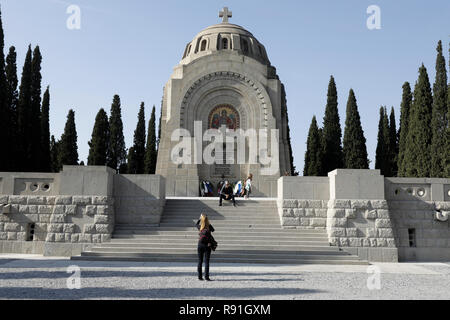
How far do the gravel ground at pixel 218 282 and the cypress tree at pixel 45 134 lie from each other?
19458 mm

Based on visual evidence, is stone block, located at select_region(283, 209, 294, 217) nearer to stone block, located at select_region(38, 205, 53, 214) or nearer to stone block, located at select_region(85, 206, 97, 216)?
stone block, located at select_region(85, 206, 97, 216)

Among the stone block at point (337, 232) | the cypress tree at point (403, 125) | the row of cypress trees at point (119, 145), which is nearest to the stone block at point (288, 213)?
the stone block at point (337, 232)

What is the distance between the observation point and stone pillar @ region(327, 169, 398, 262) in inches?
584

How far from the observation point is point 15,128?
29375 mm

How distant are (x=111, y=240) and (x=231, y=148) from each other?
1404 centimetres

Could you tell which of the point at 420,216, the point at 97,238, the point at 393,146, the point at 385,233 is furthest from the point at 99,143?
the point at 420,216

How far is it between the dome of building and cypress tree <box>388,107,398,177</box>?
1627 centimetres

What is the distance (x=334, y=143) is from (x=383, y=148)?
19.4ft

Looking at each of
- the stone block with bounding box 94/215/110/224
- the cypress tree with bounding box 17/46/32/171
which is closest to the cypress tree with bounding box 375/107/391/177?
the cypress tree with bounding box 17/46/32/171

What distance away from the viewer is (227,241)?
14.8 metres

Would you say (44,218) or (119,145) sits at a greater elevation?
(119,145)

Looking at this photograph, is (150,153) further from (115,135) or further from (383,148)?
(383,148)

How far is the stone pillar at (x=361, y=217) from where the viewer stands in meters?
14.8

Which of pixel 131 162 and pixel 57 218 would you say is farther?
pixel 131 162
